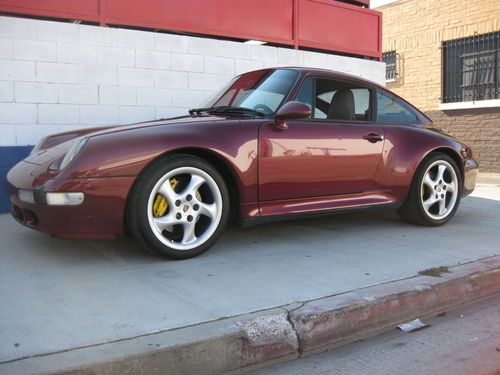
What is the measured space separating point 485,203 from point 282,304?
5.12m

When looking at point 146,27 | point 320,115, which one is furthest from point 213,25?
point 320,115

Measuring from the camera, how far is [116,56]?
20.6ft

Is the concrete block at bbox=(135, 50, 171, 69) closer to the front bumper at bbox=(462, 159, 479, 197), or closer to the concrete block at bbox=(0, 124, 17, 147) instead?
the concrete block at bbox=(0, 124, 17, 147)

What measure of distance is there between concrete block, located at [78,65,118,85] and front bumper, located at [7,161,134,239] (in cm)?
266

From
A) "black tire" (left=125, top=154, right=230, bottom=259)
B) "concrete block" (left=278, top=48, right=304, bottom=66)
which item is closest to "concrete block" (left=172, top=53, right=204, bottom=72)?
"concrete block" (left=278, top=48, right=304, bottom=66)

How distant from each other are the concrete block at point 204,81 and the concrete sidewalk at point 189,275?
2.43 m

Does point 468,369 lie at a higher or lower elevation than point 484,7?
lower

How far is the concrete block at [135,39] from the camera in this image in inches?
248

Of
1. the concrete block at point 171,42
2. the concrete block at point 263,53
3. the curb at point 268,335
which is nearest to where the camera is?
the curb at point 268,335

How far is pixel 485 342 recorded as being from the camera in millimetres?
3100

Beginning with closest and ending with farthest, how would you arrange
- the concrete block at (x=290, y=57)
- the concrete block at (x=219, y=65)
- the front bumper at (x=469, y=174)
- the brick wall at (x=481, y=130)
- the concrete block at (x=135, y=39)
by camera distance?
the front bumper at (x=469, y=174) → the concrete block at (x=135, y=39) → the concrete block at (x=219, y=65) → the concrete block at (x=290, y=57) → the brick wall at (x=481, y=130)

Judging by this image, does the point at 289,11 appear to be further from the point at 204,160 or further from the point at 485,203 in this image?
the point at 204,160

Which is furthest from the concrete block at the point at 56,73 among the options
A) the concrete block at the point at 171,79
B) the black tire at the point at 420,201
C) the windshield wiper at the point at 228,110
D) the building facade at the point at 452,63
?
the building facade at the point at 452,63

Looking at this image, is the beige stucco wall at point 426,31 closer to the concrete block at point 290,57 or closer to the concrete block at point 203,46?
the concrete block at point 290,57
